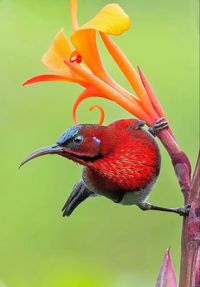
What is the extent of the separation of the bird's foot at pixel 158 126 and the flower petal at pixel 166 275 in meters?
0.11

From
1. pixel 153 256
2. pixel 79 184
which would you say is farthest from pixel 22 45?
pixel 79 184

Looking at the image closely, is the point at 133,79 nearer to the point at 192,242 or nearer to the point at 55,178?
the point at 192,242

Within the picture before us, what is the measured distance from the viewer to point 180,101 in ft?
6.70

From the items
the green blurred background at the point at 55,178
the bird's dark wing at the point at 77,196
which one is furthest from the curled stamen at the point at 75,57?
the green blurred background at the point at 55,178

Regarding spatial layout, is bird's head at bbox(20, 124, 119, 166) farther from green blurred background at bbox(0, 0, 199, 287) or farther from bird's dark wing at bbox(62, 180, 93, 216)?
green blurred background at bbox(0, 0, 199, 287)

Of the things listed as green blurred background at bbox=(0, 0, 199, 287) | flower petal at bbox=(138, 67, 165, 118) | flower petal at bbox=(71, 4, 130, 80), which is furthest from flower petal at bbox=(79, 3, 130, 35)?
green blurred background at bbox=(0, 0, 199, 287)

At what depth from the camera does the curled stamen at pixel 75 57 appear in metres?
0.68

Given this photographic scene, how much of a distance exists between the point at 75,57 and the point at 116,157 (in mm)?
95

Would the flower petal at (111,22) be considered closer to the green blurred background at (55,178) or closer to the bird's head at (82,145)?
the bird's head at (82,145)

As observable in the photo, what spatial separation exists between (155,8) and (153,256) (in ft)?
3.14

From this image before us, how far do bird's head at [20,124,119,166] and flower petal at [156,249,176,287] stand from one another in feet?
0.34

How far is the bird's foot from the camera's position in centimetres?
67

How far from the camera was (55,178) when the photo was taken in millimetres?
1646

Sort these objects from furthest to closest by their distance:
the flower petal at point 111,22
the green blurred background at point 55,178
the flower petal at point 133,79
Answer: the green blurred background at point 55,178, the flower petal at point 133,79, the flower petal at point 111,22
